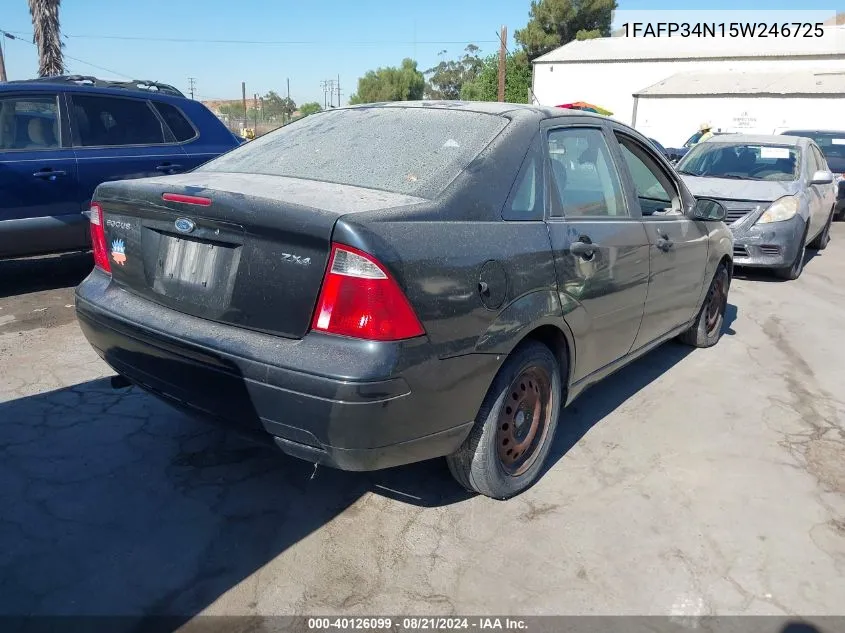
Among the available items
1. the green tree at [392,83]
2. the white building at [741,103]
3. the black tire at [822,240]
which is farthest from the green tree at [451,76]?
the black tire at [822,240]

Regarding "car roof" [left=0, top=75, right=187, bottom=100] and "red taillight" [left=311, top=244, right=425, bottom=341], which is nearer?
"red taillight" [left=311, top=244, right=425, bottom=341]

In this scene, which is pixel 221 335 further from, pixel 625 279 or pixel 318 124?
pixel 625 279

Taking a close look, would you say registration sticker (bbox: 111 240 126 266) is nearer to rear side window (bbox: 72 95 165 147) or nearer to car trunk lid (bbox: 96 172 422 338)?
car trunk lid (bbox: 96 172 422 338)

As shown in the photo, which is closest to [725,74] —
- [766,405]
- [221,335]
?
[766,405]

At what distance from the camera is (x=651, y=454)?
3645 millimetres

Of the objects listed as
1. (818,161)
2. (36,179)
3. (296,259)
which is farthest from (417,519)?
(818,161)

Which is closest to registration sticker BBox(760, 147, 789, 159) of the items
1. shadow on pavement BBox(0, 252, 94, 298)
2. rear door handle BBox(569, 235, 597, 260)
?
rear door handle BBox(569, 235, 597, 260)

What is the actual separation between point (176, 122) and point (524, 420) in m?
5.12

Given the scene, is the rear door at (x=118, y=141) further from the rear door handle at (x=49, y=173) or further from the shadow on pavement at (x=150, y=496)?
the shadow on pavement at (x=150, y=496)

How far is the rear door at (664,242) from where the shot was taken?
3893 millimetres

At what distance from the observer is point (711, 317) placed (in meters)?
5.39

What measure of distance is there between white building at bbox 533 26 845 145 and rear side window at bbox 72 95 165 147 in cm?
3817

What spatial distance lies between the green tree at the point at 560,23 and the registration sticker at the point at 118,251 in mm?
56376

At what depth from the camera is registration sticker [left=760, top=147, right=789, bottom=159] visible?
8664mm
